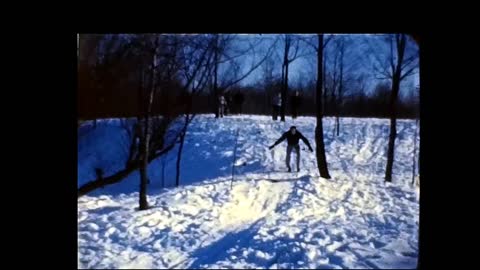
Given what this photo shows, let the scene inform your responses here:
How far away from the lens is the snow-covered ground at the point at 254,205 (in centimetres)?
215

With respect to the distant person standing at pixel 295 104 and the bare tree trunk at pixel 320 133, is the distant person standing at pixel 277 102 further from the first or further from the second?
the bare tree trunk at pixel 320 133

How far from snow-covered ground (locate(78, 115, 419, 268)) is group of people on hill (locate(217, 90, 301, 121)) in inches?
1.8

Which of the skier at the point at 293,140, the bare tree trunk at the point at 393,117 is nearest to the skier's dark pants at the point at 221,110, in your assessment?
the skier at the point at 293,140

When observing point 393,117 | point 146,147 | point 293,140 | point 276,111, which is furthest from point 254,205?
point 393,117

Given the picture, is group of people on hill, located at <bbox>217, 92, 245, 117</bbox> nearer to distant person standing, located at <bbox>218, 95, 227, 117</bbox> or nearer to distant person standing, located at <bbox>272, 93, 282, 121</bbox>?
distant person standing, located at <bbox>218, 95, 227, 117</bbox>

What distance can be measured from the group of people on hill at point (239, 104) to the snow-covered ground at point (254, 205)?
4cm

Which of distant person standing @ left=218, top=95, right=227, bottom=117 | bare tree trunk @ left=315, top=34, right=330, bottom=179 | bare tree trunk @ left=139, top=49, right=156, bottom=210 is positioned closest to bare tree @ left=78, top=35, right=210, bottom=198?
bare tree trunk @ left=139, top=49, right=156, bottom=210

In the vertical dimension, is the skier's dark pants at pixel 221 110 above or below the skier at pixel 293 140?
above

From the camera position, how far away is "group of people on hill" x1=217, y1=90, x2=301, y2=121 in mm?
2291

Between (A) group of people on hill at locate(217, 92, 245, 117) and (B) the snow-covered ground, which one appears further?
(A) group of people on hill at locate(217, 92, 245, 117)

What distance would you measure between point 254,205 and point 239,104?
557 millimetres
